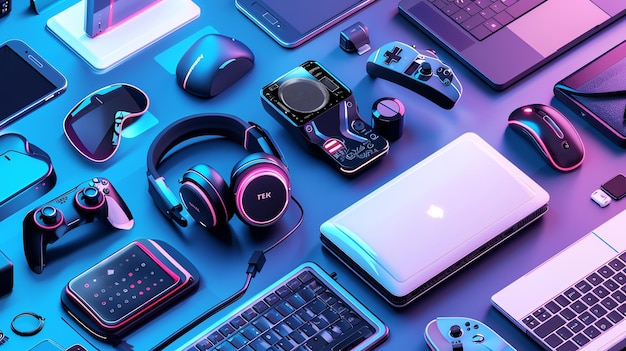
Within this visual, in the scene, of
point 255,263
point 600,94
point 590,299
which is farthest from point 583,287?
point 255,263

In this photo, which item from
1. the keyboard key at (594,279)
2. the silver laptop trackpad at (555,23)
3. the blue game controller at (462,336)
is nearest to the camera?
the blue game controller at (462,336)

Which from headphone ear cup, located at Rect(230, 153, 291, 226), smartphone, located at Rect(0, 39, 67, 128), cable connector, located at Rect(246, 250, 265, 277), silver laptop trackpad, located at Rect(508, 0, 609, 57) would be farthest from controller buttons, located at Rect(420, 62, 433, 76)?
smartphone, located at Rect(0, 39, 67, 128)

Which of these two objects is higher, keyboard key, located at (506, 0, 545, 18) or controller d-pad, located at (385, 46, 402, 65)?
keyboard key, located at (506, 0, 545, 18)

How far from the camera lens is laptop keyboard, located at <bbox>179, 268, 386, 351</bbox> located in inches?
80.4

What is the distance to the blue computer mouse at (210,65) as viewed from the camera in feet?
7.77

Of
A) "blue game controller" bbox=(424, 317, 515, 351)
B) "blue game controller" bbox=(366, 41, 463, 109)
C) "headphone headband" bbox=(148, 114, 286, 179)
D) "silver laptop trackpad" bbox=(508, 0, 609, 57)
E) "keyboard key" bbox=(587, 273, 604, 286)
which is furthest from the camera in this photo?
"silver laptop trackpad" bbox=(508, 0, 609, 57)

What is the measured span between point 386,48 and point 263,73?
238 mm

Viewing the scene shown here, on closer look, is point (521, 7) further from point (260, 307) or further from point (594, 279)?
point (260, 307)

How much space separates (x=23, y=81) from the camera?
95.1 inches

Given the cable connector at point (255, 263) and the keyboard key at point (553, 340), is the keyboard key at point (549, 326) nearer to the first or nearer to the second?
the keyboard key at point (553, 340)

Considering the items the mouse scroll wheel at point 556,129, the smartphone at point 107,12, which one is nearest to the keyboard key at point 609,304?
the mouse scroll wheel at point 556,129

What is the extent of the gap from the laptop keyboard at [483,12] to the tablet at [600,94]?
0.58ft

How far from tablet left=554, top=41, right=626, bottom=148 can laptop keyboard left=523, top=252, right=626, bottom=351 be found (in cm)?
33

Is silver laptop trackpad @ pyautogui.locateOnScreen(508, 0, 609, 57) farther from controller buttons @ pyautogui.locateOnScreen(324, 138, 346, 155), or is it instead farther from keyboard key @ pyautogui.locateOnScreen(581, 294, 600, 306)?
keyboard key @ pyautogui.locateOnScreen(581, 294, 600, 306)
